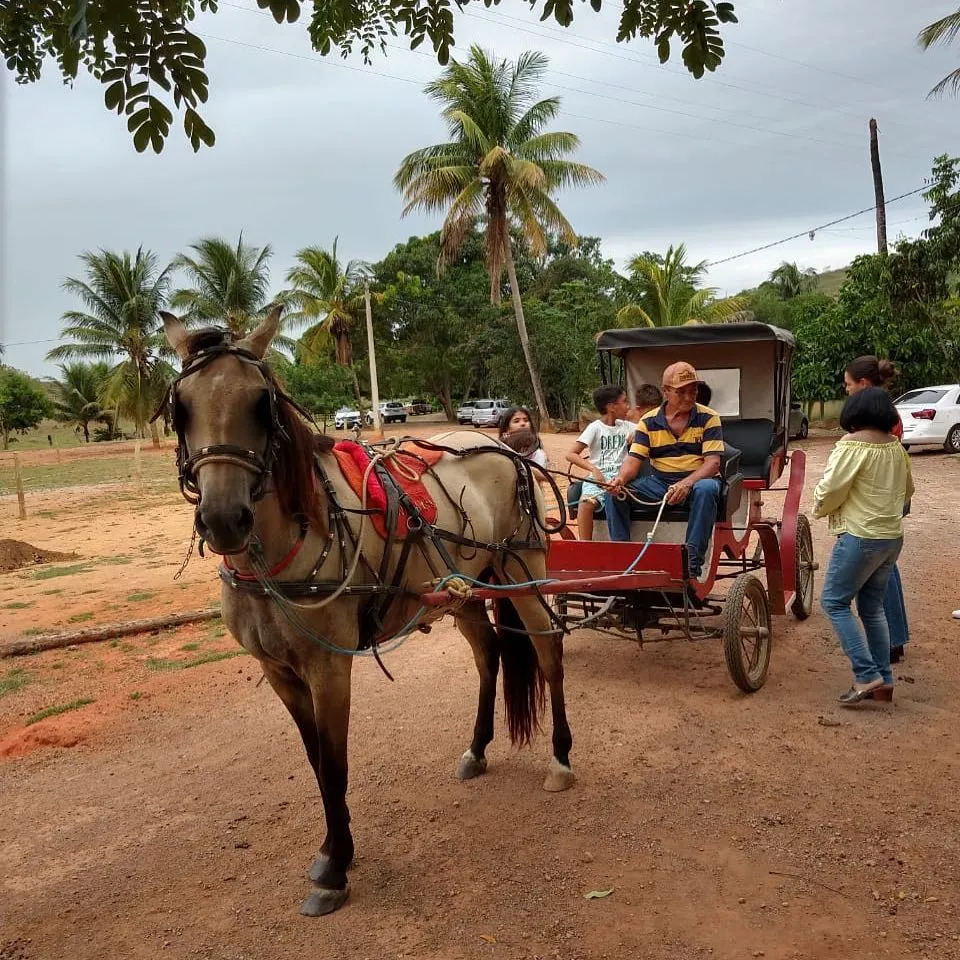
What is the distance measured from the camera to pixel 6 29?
260cm

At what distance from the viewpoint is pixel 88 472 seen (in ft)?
89.7

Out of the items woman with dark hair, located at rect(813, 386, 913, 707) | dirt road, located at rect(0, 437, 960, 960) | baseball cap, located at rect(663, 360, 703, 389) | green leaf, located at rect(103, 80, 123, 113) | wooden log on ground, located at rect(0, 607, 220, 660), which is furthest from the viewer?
wooden log on ground, located at rect(0, 607, 220, 660)

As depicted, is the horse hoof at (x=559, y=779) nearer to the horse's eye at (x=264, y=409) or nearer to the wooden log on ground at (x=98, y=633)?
the horse's eye at (x=264, y=409)

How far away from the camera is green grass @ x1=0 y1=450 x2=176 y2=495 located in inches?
915

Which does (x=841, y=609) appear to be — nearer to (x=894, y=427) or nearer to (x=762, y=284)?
(x=894, y=427)

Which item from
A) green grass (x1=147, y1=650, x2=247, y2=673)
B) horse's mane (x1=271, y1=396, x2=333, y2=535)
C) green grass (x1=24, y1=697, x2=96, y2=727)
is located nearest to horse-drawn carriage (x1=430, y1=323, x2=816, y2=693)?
horse's mane (x1=271, y1=396, x2=333, y2=535)

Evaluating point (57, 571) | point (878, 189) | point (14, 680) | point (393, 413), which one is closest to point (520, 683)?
point (14, 680)

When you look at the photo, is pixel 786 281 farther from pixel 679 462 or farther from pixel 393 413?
pixel 679 462

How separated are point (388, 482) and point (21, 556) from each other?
9.49 meters

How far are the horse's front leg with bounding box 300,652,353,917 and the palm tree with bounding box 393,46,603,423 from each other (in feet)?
77.7

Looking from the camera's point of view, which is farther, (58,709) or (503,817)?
(58,709)

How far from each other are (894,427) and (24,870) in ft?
15.5

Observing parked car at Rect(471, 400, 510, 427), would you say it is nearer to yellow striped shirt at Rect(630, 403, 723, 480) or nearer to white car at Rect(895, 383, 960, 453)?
white car at Rect(895, 383, 960, 453)

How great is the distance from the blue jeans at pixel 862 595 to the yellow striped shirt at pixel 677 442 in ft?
3.12
